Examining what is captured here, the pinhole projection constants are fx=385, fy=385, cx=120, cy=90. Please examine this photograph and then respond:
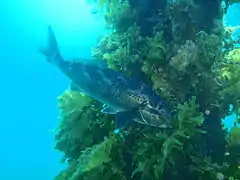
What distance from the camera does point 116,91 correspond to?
13.2 feet

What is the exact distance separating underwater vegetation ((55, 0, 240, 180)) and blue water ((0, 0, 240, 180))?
125 centimetres

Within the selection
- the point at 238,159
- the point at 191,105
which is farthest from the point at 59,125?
the point at 238,159

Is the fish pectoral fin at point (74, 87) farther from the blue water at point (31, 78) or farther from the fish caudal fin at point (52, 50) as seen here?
the blue water at point (31, 78)

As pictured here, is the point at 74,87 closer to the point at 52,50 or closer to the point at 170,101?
the point at 52,50

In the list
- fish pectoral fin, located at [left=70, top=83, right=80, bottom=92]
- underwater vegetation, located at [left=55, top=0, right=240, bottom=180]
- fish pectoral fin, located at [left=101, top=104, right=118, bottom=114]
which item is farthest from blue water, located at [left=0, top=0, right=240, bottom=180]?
fish pectoral fin, located at [left=101, top=104, right=118, bottom=114]

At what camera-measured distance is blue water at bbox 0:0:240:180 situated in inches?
1672

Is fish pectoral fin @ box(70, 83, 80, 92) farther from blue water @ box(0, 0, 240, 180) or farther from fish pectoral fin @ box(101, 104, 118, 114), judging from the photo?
blue water @ box(0, 0, 240, 180)

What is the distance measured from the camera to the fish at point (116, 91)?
385cm

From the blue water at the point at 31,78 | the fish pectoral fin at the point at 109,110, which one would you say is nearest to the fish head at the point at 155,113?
the fish pectoral fin at the point at 109,110

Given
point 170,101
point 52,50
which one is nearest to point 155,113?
point 170,101

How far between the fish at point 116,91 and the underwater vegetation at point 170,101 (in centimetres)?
27

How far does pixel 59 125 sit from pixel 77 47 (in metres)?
50.9

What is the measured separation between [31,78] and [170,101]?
79706 mm

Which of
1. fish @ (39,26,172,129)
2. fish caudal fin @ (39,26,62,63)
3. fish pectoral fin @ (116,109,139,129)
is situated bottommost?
fish pectoral fin @ (116,109,139,129)
